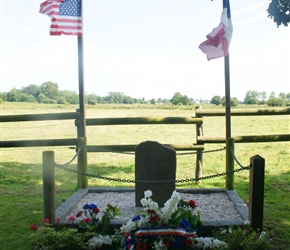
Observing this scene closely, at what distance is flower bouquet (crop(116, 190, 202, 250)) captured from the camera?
10.9 ft

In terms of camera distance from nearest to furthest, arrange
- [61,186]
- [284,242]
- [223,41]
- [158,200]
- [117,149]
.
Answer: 1. [284,242]
2. [158,200]
3. [223,41]
4. [117,149]
5. [61,186]

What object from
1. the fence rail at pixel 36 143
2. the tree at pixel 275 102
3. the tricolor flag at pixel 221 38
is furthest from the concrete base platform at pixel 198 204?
the tree at pixel 275 102

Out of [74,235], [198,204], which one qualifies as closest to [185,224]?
[74,235]

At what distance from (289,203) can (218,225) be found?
2019mm

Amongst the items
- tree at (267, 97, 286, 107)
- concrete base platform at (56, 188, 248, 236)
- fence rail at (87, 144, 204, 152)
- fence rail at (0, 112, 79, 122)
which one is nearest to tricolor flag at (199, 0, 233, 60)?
fence rail at (87, 144, 204, 152)

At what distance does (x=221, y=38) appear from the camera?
557 centimetres

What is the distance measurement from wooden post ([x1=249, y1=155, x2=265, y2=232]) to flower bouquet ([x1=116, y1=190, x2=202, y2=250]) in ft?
2.44

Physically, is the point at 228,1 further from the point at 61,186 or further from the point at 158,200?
the point at 61,186

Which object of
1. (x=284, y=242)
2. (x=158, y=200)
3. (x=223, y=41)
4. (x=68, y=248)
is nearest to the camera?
(x=68, y=248)

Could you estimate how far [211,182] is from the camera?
7203 mm

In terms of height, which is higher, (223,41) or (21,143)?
(223,41)

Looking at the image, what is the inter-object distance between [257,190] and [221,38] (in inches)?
106

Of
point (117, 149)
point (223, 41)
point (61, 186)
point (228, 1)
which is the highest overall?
point (228, 1)

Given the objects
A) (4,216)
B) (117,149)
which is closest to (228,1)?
(117,149)
